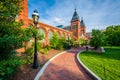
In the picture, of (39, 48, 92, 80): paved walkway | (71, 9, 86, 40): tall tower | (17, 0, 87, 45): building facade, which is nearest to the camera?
(39, 48, 92, 80): paved walkway

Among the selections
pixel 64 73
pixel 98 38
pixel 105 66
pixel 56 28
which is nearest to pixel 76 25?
pixel 56 28

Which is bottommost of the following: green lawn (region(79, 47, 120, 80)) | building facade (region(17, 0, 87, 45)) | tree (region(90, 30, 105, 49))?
green lawn (region(79, 47, 120, 80))

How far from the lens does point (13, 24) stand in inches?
205

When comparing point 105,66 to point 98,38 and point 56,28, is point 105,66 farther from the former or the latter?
point 56,28

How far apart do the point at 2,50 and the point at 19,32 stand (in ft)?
4.29

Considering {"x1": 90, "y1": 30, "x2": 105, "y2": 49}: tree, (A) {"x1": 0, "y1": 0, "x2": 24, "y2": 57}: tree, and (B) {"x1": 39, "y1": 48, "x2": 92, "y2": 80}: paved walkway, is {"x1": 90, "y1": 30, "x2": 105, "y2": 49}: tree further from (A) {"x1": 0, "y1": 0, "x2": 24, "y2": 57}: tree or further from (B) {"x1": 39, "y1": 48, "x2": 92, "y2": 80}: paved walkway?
(A) {"x1": 0, "y1": 0, "x2": 24, "y2": 57}: tree

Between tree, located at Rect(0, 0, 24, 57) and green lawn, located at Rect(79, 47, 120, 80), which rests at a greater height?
tree, located at Rect(0, 0, 24, 57)

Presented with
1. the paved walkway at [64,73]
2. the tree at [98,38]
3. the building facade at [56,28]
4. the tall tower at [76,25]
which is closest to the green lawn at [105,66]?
the paved walkway at [64,73]

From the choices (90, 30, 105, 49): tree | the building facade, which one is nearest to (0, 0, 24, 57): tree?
the building facade

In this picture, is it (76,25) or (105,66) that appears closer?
(105,66)

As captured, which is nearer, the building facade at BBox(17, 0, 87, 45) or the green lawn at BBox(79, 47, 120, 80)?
the green lawn at BBox(79, 47, 120, 80)

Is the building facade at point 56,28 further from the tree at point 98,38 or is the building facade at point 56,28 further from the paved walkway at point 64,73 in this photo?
the tree at point 98,38

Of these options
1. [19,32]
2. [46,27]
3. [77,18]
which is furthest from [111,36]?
[19,32]

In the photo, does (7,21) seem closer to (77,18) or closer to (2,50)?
(2,50)
